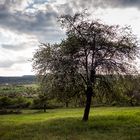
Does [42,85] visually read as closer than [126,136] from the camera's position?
No

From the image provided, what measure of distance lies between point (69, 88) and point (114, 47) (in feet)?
21.3

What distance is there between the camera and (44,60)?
131 feet

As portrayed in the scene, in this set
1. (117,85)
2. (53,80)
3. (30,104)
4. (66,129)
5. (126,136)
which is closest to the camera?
(126,136)

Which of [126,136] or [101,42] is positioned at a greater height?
[101,42]

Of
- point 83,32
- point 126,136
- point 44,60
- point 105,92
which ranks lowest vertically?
point 126,136

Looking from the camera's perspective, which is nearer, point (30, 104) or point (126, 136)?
point (126, 136)

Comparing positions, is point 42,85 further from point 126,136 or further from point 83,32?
point 126,136

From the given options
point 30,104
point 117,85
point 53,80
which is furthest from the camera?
point 30,104

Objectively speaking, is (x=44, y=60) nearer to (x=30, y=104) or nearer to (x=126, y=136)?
(x=126, y=136)

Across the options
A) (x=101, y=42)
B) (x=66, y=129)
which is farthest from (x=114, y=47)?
(x=66, y=129)

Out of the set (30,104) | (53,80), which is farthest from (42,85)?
(30,104)

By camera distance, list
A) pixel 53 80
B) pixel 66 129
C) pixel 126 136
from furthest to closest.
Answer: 1. pixel 53 80
2. pixel 66 129
3. pixel 126 136

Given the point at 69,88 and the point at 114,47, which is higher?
the point at 114,47

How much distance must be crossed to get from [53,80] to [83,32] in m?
6.19
